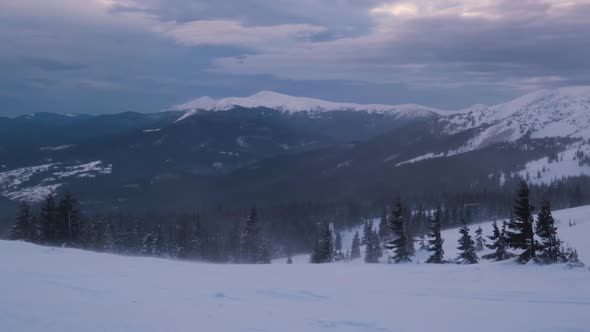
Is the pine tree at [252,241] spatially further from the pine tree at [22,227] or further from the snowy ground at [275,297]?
the snowy ground at [275,297]

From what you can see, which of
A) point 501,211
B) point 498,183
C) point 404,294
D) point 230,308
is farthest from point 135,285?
point 498,183

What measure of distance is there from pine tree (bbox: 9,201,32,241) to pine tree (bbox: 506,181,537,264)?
34.7 metres

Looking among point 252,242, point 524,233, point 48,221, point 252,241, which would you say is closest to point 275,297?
point 524,233

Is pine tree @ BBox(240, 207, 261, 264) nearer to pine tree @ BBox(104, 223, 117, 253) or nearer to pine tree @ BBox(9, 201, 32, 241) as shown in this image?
pine tree @ BBox(104, 223, 117, 253)

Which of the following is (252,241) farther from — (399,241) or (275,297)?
(275,297)

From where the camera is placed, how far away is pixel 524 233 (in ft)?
68.6

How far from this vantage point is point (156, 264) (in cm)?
1802

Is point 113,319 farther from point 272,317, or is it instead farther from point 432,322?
point 432,322

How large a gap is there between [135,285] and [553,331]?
33.9 feet

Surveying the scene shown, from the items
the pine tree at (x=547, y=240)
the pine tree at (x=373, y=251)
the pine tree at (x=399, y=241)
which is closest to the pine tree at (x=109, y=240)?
the pine tree at (x=399, y=241)

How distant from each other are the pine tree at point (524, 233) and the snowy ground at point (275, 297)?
1.81 m

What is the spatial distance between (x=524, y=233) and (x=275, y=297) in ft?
43.2

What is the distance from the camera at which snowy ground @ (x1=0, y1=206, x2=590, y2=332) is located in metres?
9.91

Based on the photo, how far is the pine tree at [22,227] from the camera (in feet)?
125
